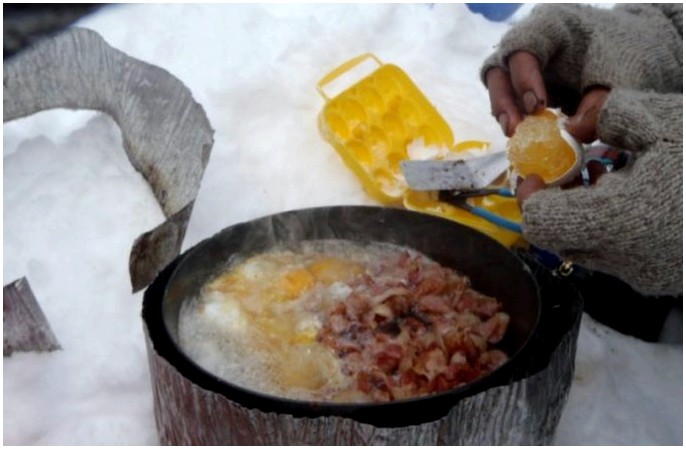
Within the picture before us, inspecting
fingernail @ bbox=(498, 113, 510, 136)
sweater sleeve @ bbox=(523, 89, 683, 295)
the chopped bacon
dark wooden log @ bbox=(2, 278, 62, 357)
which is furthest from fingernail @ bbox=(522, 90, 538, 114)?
dark wooden log @ bbox=(2, 278, 62, 357)

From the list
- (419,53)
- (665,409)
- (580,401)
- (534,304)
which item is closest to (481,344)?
(534,304)

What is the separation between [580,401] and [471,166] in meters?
1.10

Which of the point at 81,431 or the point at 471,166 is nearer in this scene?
the point at 81,431

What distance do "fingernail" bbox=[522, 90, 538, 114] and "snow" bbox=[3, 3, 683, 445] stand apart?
3.06 ft

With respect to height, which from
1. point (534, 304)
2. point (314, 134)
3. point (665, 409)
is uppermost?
point (534, 304)

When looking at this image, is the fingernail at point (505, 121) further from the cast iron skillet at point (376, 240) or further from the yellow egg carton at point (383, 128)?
the yellow egg carton at point (383, 128)

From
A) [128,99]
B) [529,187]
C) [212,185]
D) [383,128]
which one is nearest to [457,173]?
[383,128]

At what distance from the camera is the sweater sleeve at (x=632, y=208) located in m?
1.82

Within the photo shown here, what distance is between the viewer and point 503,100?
2701 mm

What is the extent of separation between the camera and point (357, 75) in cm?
423

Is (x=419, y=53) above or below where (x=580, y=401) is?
above

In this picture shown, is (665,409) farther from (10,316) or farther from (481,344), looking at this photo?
(10,316)

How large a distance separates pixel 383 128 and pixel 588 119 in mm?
1439

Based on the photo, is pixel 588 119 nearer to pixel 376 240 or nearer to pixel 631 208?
pixel 631 208
